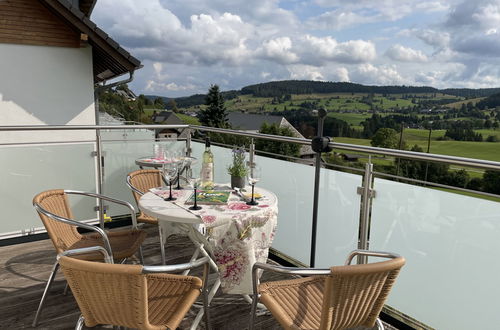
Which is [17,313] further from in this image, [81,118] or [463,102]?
[463,102]

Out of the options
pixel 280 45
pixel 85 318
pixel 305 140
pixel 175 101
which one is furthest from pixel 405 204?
pixel 280 45

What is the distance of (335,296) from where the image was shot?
1.64m

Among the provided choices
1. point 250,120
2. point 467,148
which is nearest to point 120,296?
point 250,120

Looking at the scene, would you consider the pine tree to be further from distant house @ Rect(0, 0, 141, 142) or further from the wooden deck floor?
the wooden deck floor

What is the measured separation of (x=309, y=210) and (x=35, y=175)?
3.19 metres

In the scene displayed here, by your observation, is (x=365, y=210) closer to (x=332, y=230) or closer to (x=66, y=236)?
(x=332, y=230)

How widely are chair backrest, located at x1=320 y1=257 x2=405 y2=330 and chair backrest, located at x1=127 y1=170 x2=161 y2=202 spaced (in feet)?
8.61

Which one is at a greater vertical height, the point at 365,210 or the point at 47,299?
the point at 365,210

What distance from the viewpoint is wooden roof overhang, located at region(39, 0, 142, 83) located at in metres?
8.02

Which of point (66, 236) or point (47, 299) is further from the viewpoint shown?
point (47, 299)

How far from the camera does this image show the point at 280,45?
7188cm

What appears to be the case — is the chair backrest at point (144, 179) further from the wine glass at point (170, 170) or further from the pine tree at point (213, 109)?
the pine tree at point (213, 109)

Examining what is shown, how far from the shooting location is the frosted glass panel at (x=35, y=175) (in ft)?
14.4

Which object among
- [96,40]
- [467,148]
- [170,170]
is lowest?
[467,148]
